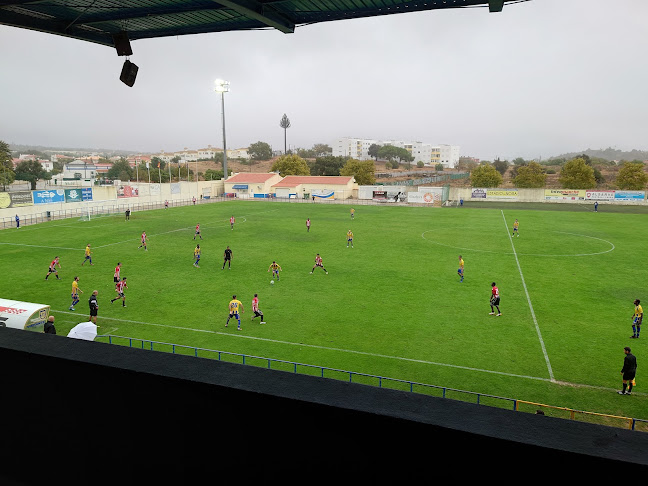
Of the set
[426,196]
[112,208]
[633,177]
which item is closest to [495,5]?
[112,208]

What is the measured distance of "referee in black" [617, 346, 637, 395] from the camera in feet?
44.7

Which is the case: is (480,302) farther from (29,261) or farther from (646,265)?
(29,261)

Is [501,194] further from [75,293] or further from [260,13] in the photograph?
[260,13]

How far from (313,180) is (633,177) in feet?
185

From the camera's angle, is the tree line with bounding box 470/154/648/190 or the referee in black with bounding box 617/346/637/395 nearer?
the referee in black with bounding box 617/346/637/395

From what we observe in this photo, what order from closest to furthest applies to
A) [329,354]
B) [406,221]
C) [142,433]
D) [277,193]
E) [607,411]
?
[142,433] → [607,411] → [329,354] → [406,221] → [277,193]

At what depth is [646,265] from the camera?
31.6 m

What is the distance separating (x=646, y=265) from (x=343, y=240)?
73.8 feet

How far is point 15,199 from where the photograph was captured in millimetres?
53031

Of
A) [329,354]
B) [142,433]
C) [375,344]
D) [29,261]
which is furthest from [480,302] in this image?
[29,261]

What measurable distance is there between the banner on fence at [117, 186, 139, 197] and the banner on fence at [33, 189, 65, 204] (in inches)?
406

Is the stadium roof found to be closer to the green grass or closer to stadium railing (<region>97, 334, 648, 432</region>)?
stadium railing (<region>97, 334, 648, 432</region>)

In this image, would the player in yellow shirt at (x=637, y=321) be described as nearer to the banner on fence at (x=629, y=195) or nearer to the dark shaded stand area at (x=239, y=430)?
the dark shaded stand area at (x=239, y=430)

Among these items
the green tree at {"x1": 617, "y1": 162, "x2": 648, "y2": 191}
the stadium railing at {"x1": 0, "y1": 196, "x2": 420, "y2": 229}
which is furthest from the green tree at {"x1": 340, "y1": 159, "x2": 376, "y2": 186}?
the green tree at {"x1": 617, "y1": 162, "x2": 648, "y2": 191}
